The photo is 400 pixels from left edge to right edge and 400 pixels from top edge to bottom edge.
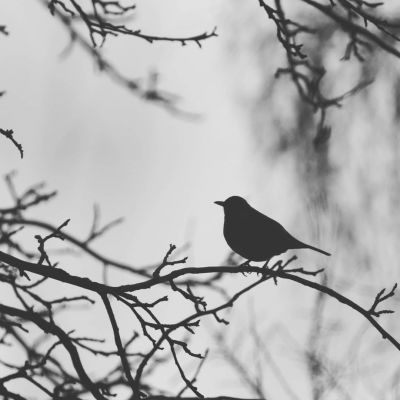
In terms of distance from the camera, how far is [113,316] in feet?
9.16

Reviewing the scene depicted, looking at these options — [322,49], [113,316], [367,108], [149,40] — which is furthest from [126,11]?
[367,108]

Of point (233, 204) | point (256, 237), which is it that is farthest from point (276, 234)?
point (233, 204)

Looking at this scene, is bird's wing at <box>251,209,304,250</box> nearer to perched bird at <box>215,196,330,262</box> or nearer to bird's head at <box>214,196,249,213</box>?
perched bird at <box>215,196,330,262</box>

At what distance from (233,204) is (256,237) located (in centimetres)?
44

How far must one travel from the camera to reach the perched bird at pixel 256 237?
372 cm

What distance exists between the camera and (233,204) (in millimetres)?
4129

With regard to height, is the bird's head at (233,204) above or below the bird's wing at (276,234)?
above

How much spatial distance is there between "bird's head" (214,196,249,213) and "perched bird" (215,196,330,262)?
0.25 feet

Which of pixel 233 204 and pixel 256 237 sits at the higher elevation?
pixel 233 204

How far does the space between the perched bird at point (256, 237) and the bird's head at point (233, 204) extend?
0.08m

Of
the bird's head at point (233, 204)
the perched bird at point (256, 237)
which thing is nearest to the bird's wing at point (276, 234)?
the perched bird at point (256, 237)

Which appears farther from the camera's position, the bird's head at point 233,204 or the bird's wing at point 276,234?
the bird's head at point 233,204

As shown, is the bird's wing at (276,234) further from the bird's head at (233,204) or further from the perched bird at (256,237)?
the bird's head at (233,204)

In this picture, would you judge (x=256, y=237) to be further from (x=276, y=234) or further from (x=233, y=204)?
(x=233, y=204)
